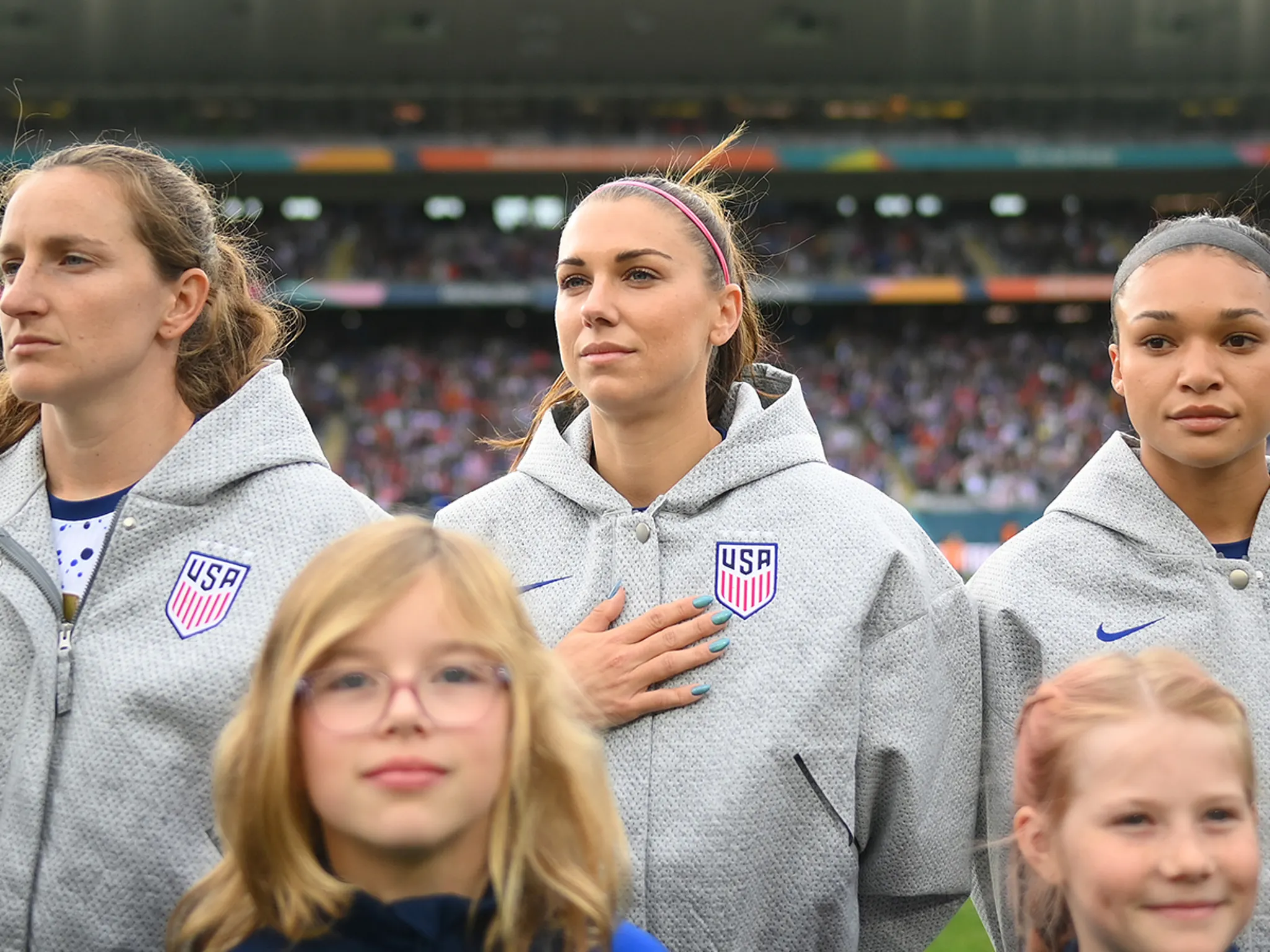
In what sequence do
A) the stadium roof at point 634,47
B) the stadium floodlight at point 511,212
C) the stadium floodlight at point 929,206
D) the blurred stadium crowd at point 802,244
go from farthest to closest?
the stadium floodlight at point 929,206 → the stadium floodlight at point 511,212 → the blurred stadium crowd at point 802,244 → the stadium roof at point 634,47

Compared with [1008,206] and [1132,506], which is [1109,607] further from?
[1008,206]

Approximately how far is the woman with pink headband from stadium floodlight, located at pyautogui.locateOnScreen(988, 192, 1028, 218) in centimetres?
2595

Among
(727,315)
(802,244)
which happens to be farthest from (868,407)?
(727,315)

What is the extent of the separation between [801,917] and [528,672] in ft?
3.66

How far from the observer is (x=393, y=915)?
1788 millimetres

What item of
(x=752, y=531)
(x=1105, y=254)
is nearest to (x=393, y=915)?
(x=752, y=531)

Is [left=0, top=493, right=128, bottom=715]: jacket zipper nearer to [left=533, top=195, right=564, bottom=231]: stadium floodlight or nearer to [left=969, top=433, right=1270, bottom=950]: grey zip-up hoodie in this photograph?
[left=969, top=433, right=1270, bottom=950]: grey zip-up hoodie

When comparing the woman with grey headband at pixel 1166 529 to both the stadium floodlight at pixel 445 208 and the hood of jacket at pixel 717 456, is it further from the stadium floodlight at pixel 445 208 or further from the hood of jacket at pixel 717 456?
the stadium floodlight at pixel 445 208

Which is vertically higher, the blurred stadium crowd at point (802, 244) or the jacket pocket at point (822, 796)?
the blurred stadium crowd at point (802, 244)

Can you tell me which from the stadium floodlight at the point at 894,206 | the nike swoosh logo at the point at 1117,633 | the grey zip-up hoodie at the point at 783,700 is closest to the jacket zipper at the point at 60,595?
the grey zip-up hoodie at the point at 783,700

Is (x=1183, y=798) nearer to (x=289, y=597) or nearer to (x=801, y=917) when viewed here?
(x=801, y=917)

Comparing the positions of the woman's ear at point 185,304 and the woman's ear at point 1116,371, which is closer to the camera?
the woman's ear at point 185,304

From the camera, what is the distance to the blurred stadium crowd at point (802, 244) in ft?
84.5

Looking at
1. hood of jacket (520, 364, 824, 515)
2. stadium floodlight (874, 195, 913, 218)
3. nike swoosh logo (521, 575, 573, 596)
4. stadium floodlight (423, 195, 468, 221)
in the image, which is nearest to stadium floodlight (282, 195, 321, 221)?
stadium floodlight (423, 195, 468, 221)
